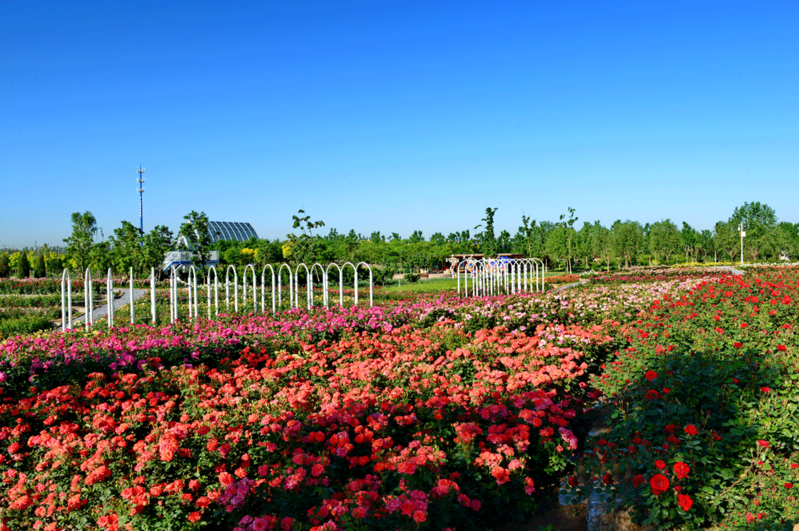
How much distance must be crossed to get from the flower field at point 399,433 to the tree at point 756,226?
40303mm

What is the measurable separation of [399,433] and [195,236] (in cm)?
1843

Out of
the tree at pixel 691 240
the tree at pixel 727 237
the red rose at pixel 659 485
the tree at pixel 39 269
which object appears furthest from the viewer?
the tree at pixel 691 240

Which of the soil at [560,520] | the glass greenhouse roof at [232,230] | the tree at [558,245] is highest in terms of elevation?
the glass greenhouse roof at [232,230]

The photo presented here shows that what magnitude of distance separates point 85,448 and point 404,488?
2.19m

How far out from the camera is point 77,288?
64.3ft

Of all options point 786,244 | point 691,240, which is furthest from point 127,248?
point 691,240

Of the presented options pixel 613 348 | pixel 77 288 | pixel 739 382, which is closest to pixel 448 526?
pixel 739 382

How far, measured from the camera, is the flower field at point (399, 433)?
227 centimetres

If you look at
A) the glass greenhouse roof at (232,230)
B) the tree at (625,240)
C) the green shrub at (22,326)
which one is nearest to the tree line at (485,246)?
the tree at (625,240)

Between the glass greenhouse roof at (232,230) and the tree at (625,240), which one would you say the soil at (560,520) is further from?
the glass greenhouse roof at (232,230)

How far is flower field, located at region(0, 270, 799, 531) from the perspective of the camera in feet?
7.44

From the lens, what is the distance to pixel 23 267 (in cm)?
3241

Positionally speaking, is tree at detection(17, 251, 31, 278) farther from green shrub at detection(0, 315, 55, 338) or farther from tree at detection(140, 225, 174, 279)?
green shrub at detection(0, 315, 55, 338)

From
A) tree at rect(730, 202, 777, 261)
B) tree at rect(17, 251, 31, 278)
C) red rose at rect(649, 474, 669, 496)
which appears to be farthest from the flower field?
tree at rect(730, 202, 777, 261)
